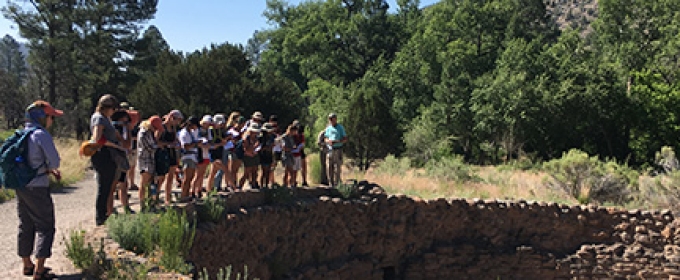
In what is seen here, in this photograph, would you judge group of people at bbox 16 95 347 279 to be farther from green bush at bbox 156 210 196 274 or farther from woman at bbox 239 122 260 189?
green bush at bbox 156 210 196 274

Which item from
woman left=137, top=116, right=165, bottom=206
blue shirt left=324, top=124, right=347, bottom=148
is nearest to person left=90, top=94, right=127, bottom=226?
woman left=137, top=116, right=165, bottom=206

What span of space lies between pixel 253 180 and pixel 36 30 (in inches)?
952

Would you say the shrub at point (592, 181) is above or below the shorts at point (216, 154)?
below

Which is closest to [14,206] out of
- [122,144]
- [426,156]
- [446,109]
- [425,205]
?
[122,144]

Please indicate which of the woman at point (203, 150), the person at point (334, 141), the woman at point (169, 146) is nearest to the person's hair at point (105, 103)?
the woman at point (169, 146)

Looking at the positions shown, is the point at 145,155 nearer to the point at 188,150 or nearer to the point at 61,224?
the point at 188,150

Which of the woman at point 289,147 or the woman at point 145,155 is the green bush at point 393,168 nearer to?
the woman at point 289,147

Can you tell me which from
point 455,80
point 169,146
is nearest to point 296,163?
point 169,146

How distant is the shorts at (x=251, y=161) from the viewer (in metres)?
10.1

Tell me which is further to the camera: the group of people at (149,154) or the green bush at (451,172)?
the green bush at (451,172)

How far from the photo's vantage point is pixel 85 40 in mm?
28922

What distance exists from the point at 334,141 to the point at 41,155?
7282 mm

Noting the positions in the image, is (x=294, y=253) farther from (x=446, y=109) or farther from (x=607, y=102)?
(x=607, y=102)

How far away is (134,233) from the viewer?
5.84 metres
